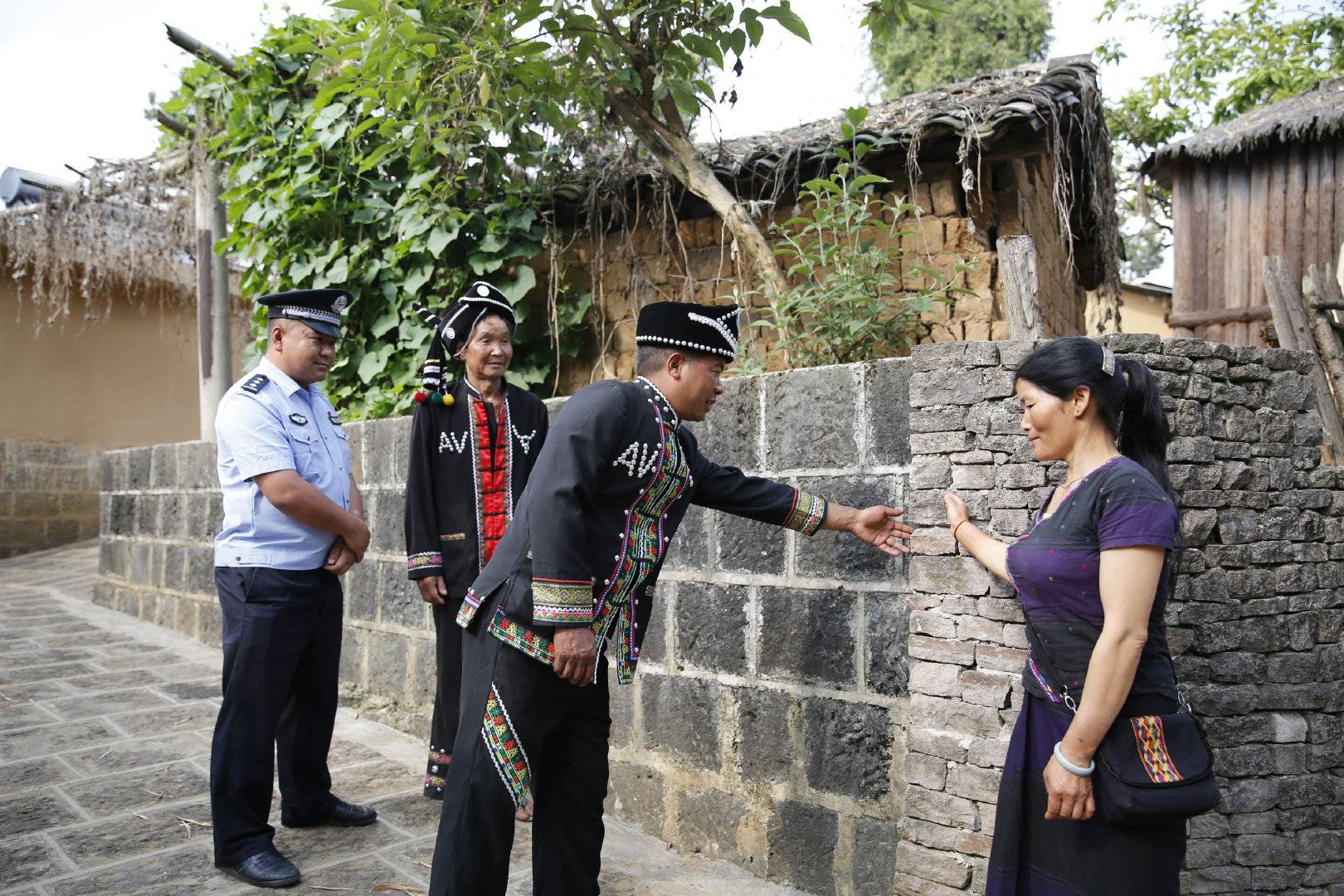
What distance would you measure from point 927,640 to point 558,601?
3.91 ft

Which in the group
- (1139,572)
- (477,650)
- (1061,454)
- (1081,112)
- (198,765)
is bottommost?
(198,765)

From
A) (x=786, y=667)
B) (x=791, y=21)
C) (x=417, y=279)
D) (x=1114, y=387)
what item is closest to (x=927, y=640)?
(x=786, y=667)

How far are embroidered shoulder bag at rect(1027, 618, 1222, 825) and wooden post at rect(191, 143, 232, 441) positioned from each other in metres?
7.59

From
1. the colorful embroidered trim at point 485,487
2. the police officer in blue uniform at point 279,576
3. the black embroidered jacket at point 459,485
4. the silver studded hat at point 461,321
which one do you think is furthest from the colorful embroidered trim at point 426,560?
the silver studded hat at point 461,321

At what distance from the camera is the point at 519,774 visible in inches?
98.0

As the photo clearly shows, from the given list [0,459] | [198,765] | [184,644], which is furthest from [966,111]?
[0,459]

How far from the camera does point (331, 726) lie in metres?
3.69

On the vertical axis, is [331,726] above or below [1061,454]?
below

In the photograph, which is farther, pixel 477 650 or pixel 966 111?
pixel 966 111

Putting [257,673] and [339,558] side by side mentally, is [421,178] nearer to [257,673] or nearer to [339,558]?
[339,558]

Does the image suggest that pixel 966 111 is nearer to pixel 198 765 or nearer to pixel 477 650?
pixel 477 650

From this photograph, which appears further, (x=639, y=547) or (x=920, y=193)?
(x=920, y=193)

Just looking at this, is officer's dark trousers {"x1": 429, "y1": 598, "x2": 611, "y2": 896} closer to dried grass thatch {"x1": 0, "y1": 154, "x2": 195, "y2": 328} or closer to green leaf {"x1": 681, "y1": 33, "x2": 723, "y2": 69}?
green leaf {"x1": 681, "y1": 33, "x2": 723, "y2": 69}

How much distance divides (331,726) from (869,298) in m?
2.83
